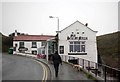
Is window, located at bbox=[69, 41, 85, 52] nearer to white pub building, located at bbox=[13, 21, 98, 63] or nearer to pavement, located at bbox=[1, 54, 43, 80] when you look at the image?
white pub building, located at bbox=[13, 21, 98, 63]

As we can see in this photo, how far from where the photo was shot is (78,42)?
42250mm

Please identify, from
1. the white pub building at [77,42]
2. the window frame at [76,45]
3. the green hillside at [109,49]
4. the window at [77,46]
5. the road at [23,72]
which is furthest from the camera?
the green hillside at [109,49]

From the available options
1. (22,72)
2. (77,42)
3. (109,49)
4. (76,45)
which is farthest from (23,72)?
(109,49)

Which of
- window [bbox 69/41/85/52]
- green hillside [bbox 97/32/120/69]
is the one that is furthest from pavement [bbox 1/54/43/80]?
Answer: green hillside [bbox 97/32/120/69]

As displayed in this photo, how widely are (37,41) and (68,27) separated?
25430 mm

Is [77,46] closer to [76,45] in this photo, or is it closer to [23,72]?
[76,45]

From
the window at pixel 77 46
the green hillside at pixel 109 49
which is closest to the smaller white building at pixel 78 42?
the window at pixel 77 46

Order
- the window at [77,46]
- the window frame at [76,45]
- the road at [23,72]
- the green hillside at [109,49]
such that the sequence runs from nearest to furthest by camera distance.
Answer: the road at [23,72]
the window frame at [76,45]
the window at [77,46]
the green hillside at [109,49]

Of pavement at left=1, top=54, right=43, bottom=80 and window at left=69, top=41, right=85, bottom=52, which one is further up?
window at left=69, top=41, right=85, bottom=52

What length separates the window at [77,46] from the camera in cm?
4178

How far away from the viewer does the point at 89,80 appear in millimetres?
14414

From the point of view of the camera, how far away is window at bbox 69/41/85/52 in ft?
137

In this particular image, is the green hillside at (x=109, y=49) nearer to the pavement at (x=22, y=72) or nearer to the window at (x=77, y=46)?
the window at (x=77, y=46)

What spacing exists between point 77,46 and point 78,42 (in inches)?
29.3
